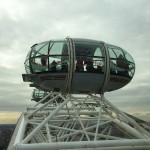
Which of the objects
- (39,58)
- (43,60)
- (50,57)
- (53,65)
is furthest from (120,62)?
(39,58)

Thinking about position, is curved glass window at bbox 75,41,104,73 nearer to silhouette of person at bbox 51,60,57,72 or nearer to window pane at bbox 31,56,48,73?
silhouette of person at bbox 51,60,57,72

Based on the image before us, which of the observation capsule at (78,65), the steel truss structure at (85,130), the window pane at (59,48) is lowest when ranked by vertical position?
the steel truss structure at (85,130)

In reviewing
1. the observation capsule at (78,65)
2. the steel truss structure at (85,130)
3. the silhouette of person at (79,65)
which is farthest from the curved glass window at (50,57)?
the steel truss structure at (85,130)

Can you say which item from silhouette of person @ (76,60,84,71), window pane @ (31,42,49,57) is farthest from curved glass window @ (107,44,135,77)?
window pane @ (31,42,49,57)

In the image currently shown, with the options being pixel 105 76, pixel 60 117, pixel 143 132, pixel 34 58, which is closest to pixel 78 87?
pixel 105 76

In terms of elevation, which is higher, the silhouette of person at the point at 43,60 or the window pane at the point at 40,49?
the window pane at the point at 40,49

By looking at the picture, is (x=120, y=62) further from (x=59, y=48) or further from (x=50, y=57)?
(x=50, y=57)

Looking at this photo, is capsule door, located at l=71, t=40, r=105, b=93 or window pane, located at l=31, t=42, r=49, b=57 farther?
window pane, located at l=31, t=42, r=49, b=57

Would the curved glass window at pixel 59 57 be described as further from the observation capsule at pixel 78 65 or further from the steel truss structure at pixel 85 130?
the steel truss structure at pixel 85 130
